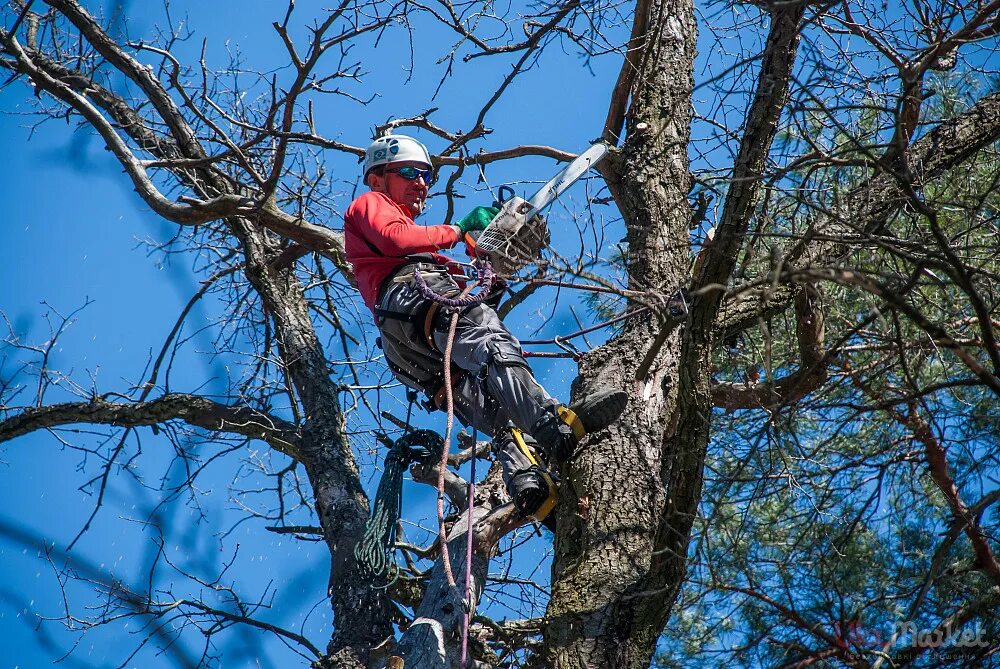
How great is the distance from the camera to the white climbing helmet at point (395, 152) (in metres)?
4.07

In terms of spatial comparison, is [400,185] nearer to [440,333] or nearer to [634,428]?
[440,333]

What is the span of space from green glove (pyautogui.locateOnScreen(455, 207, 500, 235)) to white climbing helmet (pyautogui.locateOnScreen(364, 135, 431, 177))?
14.4 inches

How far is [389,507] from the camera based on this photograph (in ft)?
12.8

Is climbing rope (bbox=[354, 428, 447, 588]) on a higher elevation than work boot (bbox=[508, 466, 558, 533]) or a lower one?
higher

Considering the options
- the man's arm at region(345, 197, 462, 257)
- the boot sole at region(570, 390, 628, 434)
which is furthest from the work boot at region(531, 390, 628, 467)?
the man's arm at region(345, 197, 462, 257)

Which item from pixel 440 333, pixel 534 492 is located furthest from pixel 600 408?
pixel 440 333

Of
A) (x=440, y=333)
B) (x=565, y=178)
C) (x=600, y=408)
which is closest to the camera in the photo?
(x=600, y=408)

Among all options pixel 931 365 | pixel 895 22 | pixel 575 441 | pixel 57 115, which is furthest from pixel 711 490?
pixel 57 115

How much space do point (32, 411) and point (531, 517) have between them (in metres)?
2.67

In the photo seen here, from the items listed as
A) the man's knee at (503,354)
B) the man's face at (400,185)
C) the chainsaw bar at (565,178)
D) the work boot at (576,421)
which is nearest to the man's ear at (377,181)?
the man's face at (400,185)

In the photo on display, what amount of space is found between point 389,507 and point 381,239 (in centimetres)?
99

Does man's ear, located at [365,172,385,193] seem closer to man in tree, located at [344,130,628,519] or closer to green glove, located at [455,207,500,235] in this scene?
man in tree, located at [344,130,628,519]

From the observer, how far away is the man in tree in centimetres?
346

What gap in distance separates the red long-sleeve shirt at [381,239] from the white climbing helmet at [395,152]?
0.18 metres
